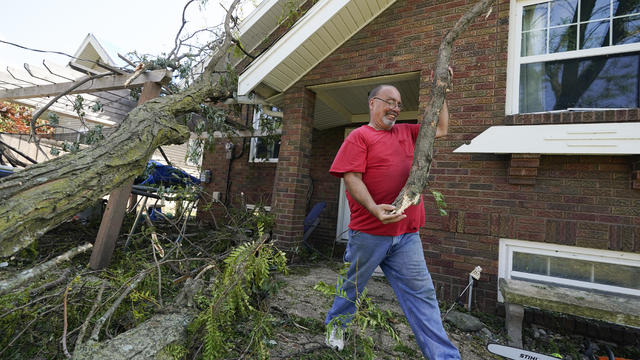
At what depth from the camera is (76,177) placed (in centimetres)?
191

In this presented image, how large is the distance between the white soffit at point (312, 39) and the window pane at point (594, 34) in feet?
7.56

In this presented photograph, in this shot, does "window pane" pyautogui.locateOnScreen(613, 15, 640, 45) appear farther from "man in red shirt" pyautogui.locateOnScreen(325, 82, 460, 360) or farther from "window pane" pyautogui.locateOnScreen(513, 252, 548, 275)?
"man in red shirt" pyautogui.locateOnScreen(325, 82, 460, 360)

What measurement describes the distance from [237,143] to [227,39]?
277 centimetres

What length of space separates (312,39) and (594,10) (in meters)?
3.34

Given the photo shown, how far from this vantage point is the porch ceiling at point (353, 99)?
437 centimetres

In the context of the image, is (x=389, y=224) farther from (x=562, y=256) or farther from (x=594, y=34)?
(x=594, y=34)

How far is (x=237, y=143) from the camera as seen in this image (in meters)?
6.76

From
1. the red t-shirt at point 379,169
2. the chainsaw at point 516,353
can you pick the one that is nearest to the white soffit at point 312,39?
the red t-shirt at point 379,169

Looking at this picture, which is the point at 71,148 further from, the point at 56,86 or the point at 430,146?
the point at 430,146

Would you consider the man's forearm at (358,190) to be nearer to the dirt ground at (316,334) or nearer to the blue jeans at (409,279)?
the blue jeans at (409,279)

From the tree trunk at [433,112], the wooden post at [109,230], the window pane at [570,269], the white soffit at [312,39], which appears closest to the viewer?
the tree trunk at [433,112]

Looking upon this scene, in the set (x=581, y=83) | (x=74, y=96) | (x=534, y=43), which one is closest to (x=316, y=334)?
(x=581, y=83)

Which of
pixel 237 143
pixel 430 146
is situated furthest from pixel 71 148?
pixel 430 146

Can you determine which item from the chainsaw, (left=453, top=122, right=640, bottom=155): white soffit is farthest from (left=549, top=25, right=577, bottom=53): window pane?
the chainsaw
